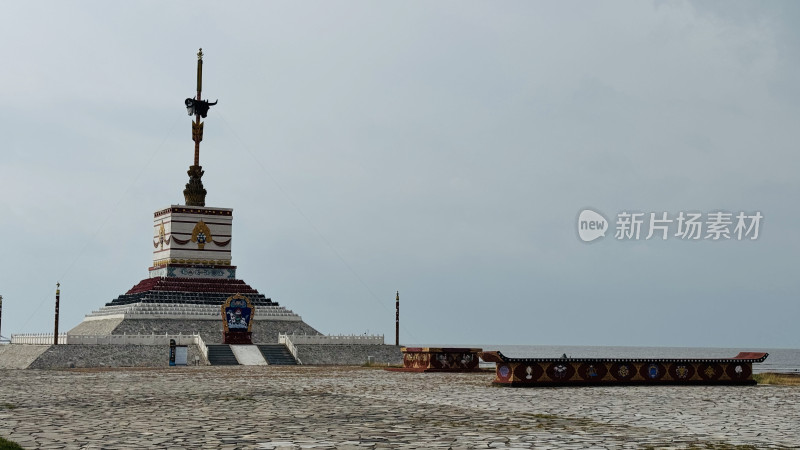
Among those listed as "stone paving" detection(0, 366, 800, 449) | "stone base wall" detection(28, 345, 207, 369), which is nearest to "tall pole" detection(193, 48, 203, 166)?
"stone base wall" detection(28, 345, 207, 369)

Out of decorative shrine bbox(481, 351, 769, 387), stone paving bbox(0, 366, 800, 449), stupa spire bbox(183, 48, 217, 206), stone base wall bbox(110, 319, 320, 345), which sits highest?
stupa spire bbox(183, 48, 217, 206)

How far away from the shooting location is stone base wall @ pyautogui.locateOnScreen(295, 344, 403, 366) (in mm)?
53094

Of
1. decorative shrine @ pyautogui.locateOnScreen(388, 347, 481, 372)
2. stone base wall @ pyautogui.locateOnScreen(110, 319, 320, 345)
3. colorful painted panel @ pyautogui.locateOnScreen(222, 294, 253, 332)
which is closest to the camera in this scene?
decorative shrine @ pyautogui.locateOnScreen(388, 347, 481, 372)

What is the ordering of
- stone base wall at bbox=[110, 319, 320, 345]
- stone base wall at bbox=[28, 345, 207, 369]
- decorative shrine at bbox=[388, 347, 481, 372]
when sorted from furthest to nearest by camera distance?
stone base wall at bbox=[110, 319, 320, 345] < stone base wall at bbox=[28, 345, 207, 369] < decorative shrine at bbox=[388, 347, 481, 372]

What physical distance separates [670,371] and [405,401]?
1208 cm

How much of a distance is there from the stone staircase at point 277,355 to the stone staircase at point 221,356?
6.20 feet

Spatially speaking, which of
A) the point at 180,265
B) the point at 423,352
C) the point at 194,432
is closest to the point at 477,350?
the point at 423,352

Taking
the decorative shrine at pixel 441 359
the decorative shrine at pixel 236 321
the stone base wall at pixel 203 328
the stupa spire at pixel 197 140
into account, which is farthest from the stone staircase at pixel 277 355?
the stupa spire at pixel 197 140

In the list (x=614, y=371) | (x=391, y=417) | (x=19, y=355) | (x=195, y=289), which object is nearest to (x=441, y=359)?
(x=614, y=371)

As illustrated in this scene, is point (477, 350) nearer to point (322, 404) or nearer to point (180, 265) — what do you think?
point (322, 404)

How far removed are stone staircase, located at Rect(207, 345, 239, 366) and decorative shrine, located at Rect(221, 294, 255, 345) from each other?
230cm

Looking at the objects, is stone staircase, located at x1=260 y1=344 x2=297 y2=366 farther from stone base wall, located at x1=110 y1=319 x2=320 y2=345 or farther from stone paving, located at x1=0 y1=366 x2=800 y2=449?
stone paving, located at x1=0 y1=366 x2=800 y2=449

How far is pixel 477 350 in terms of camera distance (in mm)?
41312

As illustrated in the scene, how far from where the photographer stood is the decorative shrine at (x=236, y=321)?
185 feet
